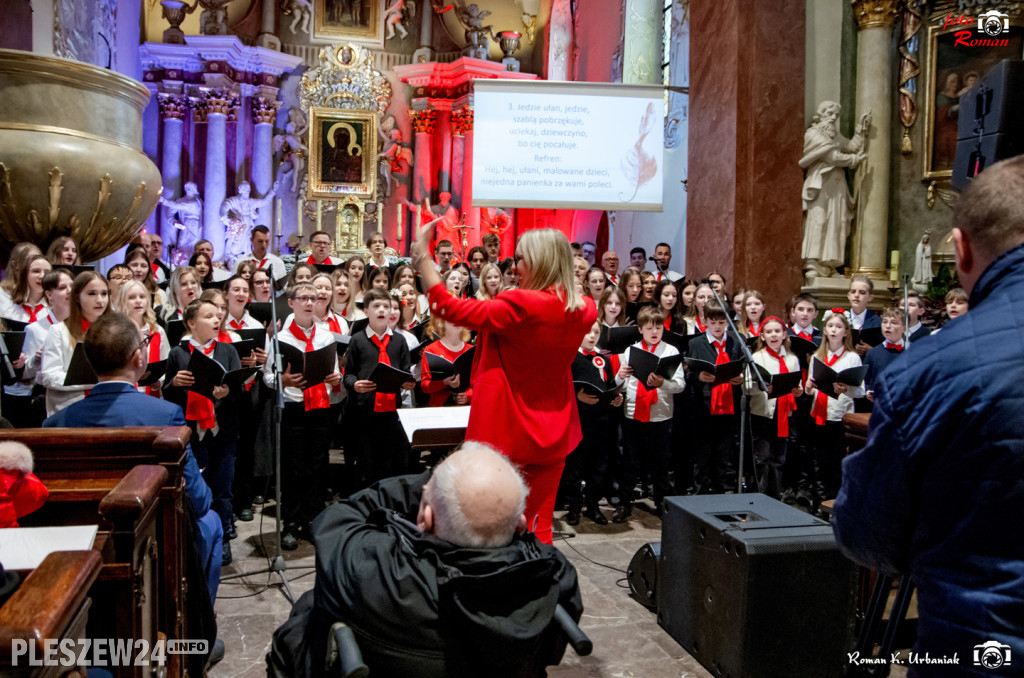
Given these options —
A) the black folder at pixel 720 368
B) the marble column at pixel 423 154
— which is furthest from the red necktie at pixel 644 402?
the marble column at pixel 423 154

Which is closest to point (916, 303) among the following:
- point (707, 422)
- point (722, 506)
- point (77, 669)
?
point (707, 422)

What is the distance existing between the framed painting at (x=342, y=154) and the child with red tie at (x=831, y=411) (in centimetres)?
1167

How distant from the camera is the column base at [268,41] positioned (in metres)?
15.5

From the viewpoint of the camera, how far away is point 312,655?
5.91 feet

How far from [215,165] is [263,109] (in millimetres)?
1439

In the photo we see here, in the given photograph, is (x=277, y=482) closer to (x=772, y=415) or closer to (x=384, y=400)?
(x=384, y=400)

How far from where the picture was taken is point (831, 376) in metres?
5.10

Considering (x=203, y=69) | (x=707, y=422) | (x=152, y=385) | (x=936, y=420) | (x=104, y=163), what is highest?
(x=203, y=69)

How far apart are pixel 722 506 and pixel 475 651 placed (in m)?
2.07

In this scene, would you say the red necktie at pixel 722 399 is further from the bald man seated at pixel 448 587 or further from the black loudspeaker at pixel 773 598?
the bald man seated at pixel 448 587

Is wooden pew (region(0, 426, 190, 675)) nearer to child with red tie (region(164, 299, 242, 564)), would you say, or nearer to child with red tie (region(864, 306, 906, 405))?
child with red tie (region(164, 299, 242, 564))

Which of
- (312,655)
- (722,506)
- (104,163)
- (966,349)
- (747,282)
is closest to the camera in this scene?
(966,349)

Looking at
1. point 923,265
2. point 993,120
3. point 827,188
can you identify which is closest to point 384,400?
point 993,120

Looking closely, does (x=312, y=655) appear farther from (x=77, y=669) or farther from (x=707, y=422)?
(x=707, y=422)
